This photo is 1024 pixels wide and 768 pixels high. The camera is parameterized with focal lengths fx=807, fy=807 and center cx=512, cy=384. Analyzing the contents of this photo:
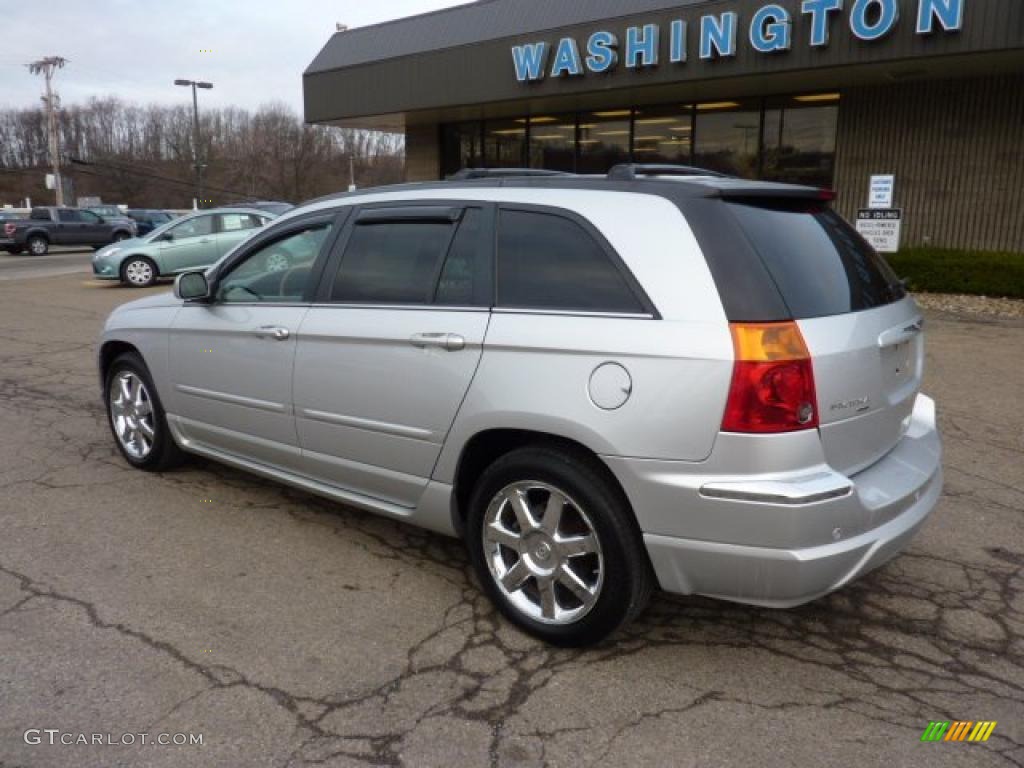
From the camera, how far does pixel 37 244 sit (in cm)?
2950

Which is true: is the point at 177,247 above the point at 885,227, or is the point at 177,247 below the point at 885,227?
below

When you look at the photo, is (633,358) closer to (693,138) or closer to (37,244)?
(693,138)

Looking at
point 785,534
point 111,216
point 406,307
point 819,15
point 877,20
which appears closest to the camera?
point 785,534

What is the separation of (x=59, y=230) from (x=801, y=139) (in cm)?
2657

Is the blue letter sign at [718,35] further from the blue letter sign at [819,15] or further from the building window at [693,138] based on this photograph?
the building window at [693,138]

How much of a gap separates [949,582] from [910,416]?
864 millimetres

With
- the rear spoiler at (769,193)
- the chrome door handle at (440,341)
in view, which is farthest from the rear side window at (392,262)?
the rear spoiler at (769,193)

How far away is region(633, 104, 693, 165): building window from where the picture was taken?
16594 millimetres

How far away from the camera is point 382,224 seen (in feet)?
12.1

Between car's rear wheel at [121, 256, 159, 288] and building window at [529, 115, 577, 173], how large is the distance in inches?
345

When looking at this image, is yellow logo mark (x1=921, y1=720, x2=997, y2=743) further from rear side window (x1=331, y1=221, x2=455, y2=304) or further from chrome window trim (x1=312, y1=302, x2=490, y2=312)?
rear side window (x1=331, y1=221, x2=455, y2=304)

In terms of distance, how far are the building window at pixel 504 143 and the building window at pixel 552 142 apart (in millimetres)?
311

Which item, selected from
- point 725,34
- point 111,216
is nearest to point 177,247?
point 725,34

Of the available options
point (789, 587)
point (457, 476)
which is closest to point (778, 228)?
point (789, 587)
